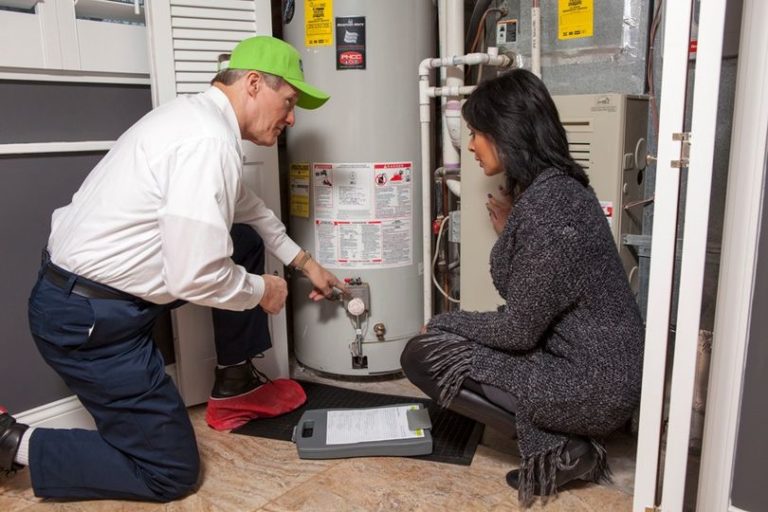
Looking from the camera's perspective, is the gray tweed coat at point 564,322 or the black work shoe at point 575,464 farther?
the black work shoe at point 575,464

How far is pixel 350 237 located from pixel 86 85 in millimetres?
930

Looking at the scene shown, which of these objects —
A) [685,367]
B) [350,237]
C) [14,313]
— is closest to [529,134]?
[685,367]

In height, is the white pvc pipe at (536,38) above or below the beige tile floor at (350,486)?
above

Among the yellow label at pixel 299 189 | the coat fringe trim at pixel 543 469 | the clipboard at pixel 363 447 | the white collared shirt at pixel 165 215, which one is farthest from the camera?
the yellow label at pixel 299 189

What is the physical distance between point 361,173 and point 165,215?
87cm

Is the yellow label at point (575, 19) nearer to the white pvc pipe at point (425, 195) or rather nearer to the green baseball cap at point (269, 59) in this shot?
the white pvc pipe at point (425, 195)

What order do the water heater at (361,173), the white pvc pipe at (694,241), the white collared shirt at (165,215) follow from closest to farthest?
1. the white pvc pipe at (694,241)
2. the white collared shirt at (165,215)
3. the water heater at (361,173)

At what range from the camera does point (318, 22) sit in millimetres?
2137

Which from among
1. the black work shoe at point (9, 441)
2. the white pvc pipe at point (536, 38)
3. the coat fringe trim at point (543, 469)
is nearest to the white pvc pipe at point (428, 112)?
the white pvc pipe at point (536, 38)

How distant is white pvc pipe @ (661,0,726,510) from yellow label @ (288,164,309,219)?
135 centimetres

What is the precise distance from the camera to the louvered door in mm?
1931

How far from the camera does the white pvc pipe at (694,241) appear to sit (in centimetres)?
109

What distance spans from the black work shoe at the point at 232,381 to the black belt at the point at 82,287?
0.58 metres

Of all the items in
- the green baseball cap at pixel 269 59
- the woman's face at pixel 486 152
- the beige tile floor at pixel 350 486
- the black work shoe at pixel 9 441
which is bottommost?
the beige tile floor at pixel 350 486
